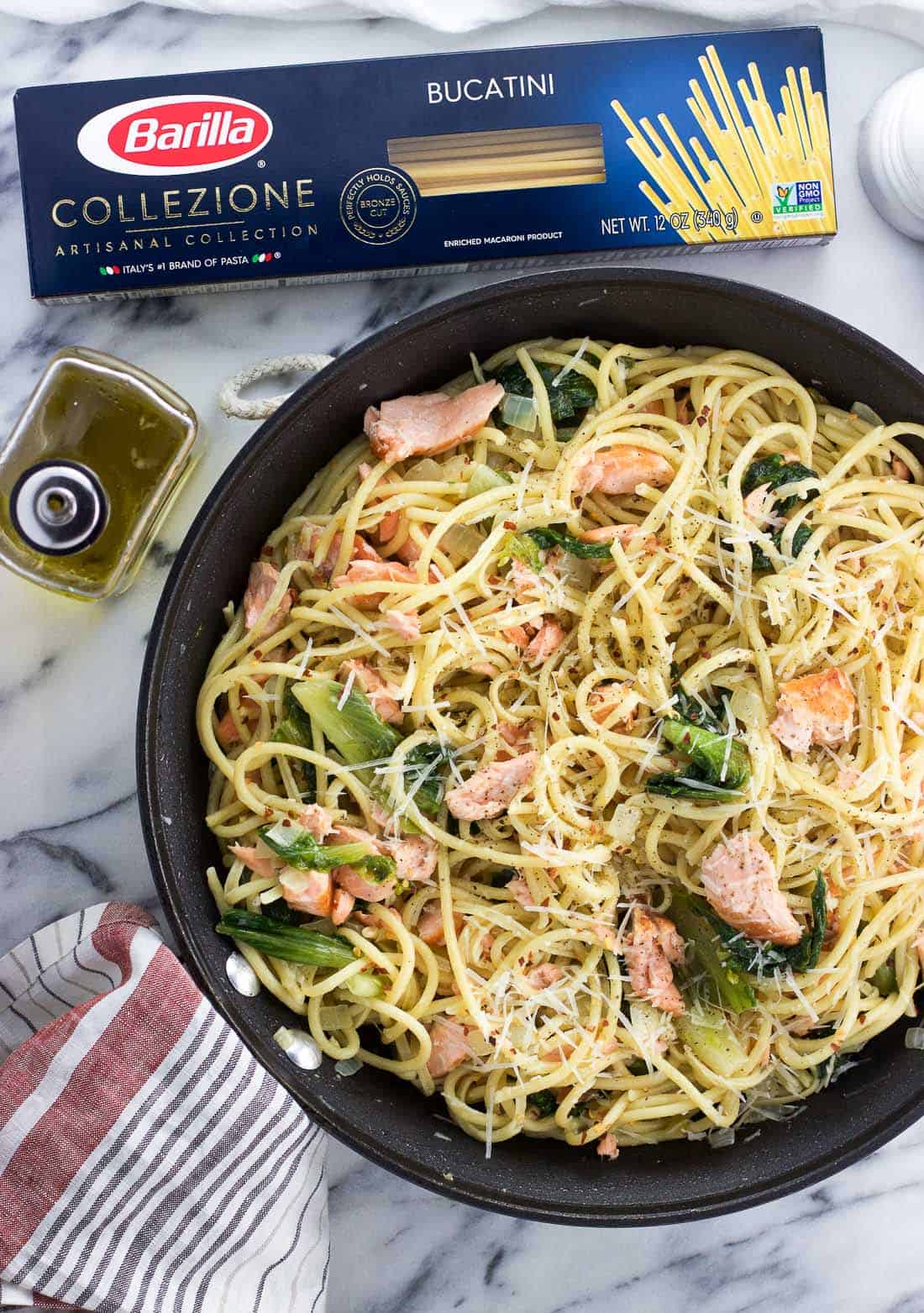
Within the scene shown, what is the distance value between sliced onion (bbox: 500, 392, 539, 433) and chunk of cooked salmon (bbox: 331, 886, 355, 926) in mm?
1079

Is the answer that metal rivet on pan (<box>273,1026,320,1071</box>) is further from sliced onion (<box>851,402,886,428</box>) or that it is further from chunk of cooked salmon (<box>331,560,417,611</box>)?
sliced onion (<box>851,402,886,428</box>)

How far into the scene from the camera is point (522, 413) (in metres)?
2.60

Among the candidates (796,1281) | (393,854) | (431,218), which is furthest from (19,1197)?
(431,218)

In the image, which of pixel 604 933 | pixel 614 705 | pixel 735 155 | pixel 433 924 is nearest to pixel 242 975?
pixel 433 924

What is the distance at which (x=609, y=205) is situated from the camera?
2793mm

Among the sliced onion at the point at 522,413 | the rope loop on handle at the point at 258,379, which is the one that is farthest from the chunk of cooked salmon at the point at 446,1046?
the rope loop on handle at the point at 258,379

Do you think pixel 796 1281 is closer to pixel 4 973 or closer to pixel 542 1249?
pixel 542 1249

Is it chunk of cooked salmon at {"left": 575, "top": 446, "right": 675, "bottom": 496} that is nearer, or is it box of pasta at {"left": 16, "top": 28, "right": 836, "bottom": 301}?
chunk of cooked salmon at {"left": 575, "top": 446, "right": 675, "bottom": 496}

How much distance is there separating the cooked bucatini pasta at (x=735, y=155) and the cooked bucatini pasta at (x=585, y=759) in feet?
1.52

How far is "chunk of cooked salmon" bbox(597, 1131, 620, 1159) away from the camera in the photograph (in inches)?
101

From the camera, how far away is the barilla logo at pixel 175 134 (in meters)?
2.73

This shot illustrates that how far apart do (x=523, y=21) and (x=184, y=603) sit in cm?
175

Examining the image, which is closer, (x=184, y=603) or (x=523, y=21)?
(x=184, y=603)

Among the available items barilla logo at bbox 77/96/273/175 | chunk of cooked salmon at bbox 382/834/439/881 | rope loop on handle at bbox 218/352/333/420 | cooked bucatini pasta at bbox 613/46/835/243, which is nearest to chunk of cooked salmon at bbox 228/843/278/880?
chunk of cooked salmon at bbox 382/834/439/881
